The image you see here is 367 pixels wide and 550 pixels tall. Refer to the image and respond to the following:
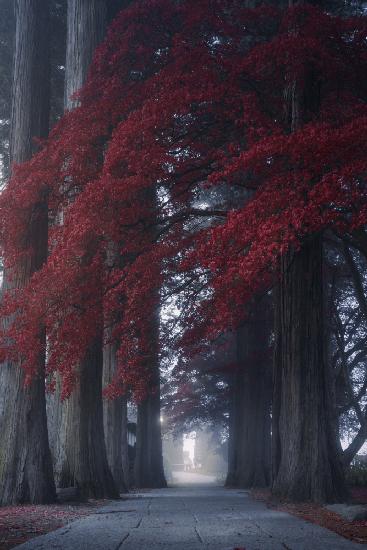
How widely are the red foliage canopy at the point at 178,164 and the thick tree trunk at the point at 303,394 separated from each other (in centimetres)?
77

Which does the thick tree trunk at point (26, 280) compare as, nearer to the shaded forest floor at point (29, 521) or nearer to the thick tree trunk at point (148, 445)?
the shaded forest floor at point (29, 521)

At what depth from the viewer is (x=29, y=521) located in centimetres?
798

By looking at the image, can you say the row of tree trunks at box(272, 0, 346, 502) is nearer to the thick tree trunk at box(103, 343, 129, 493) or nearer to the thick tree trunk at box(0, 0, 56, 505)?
the thick tree trunk at box(0, 0, 56, 505)

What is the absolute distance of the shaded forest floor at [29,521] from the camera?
6.38 meters

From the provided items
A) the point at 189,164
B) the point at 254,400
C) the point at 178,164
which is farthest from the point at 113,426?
the point at 178,164

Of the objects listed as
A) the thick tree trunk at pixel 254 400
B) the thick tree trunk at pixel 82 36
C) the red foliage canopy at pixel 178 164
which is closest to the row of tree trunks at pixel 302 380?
the red foliage canopy at pixel 178 164

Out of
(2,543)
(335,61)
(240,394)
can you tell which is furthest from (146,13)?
(240,394)

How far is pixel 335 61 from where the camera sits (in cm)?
1137

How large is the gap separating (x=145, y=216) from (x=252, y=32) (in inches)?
177

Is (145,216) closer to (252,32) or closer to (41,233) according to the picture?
(41,233)

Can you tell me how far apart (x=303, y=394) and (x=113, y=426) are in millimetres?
9495

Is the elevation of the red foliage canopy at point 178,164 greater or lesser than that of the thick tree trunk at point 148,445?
greater

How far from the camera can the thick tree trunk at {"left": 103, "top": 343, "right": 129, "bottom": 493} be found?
63.7 ft

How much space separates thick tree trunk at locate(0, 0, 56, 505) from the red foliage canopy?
373 millimetres
